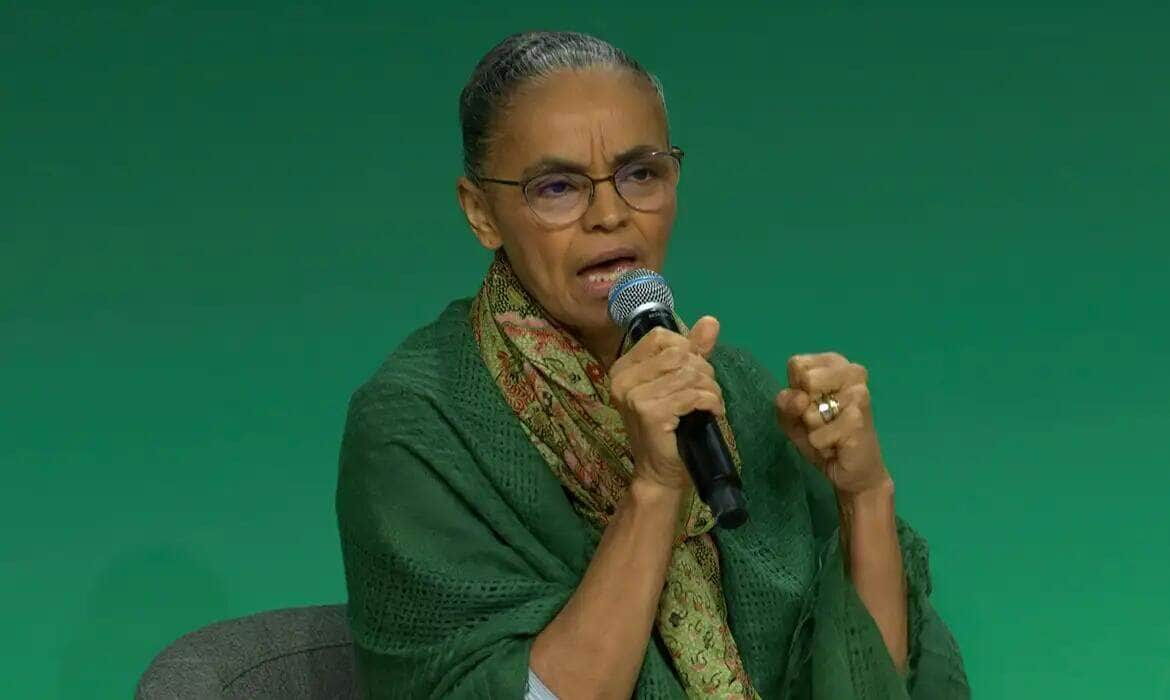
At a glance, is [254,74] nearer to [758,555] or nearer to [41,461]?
[41,461]

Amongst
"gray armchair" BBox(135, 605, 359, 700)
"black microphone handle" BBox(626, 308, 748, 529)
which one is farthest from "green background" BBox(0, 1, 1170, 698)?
"black microphone handle" BBox(626, 308, 748, 529)

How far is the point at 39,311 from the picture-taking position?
3.14 meters

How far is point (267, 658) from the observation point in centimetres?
232

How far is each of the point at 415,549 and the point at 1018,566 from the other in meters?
1.76

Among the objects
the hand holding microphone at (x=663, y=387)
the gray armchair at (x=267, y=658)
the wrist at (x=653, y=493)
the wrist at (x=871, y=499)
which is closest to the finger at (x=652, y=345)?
the hand holding microphone at (x=663, y=387)

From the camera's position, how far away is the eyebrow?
1968mm

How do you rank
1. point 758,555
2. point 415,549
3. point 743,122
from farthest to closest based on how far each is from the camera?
1. point 743,122
2. point 758,555
3. point 415,549

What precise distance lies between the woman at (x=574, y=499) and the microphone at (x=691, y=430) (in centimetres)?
5

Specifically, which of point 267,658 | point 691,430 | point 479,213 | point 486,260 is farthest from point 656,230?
point 486,260

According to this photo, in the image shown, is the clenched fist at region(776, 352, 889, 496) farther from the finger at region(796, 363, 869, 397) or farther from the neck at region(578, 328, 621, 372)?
the neck at region(578, 328, 621, 372)

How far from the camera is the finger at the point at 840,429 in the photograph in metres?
1.93

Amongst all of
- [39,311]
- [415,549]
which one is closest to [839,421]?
[415,549]

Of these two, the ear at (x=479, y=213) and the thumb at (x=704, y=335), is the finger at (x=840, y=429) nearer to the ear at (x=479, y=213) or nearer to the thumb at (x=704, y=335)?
the thumb at (x=704, y=335)

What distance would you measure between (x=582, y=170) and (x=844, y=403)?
0.34 meters
